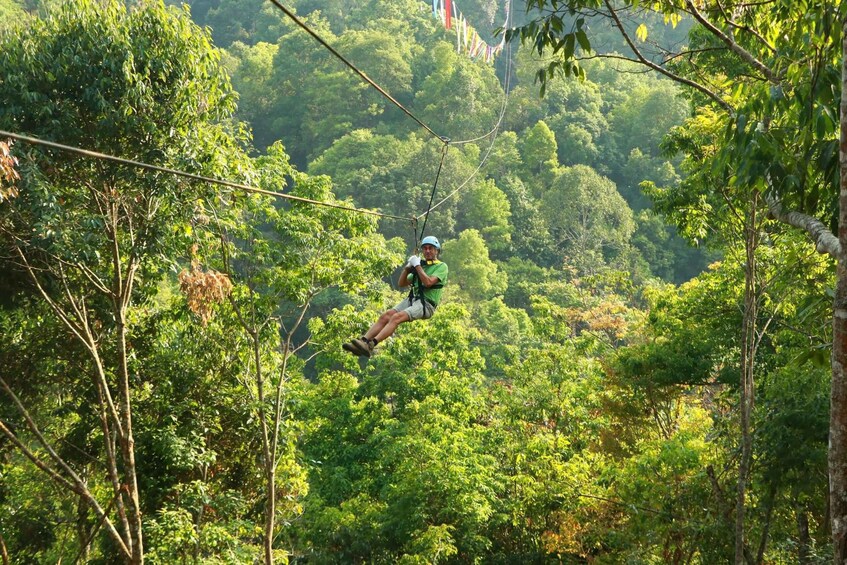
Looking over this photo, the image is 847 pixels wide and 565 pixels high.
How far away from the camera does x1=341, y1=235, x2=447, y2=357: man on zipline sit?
18.1ft

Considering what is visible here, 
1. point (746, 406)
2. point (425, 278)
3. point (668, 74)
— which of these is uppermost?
point (746, 406)

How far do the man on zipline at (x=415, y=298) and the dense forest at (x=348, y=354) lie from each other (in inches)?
7.9

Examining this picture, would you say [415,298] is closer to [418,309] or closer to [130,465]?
[418,309]

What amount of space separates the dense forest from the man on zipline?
0.66ft

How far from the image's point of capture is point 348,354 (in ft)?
40.2

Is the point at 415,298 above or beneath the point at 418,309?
above

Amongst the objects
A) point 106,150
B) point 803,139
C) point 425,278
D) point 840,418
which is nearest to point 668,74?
point 803,139

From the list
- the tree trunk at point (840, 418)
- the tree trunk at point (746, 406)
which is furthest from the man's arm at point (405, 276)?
the tree trunk at point (746, 406)

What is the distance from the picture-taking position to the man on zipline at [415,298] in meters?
5.51

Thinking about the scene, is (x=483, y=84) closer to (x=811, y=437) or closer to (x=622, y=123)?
(x=622, y=123)

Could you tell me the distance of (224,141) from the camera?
7973 mm

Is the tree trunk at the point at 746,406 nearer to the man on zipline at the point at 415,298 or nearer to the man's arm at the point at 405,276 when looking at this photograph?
the man on zipline at the point at 415,298

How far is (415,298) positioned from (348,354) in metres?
6.56

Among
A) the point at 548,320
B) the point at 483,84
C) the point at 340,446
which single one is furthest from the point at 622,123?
the point at 340,446
